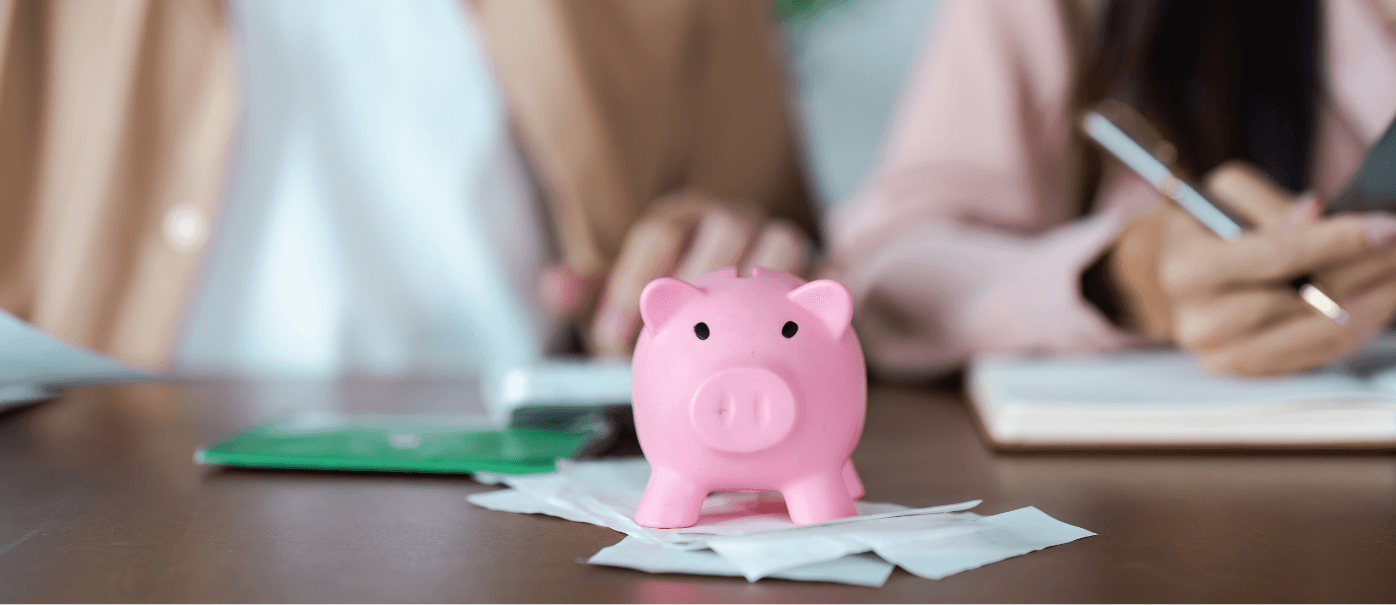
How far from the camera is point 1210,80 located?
3.64 feet

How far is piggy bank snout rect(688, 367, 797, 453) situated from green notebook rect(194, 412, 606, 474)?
146 millimetres

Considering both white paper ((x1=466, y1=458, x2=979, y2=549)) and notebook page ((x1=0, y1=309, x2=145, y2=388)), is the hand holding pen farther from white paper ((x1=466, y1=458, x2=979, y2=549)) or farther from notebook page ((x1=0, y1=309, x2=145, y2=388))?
notebook page ((x1=0, y1=309, x2=145, y2=388))

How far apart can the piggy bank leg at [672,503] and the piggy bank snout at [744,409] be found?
2cm

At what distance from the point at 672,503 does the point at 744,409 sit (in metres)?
0.05

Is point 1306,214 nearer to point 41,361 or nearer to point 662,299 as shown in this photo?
point 662,299

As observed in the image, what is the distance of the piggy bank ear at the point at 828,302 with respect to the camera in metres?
0.36

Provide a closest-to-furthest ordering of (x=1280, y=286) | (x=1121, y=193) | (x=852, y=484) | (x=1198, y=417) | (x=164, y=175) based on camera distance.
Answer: (x=852, y=484) < (x=1198, y=417) < (x=1280, y=286) < (x=164, y=175) < (x=1121, y=193)

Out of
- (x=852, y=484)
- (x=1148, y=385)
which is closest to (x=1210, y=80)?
(x=1148, y=385)

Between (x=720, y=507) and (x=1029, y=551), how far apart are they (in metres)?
0.14

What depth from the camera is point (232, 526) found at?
0.38 metres

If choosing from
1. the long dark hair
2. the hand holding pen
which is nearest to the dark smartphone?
the hand holding pen

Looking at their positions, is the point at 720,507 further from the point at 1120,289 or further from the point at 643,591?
the point at 1120,289

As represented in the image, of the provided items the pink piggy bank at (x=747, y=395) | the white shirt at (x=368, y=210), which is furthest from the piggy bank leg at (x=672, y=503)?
the white shirt at (x=368, y=210)

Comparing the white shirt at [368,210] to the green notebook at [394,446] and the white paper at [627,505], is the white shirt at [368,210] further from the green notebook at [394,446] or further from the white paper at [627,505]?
the white paper at [627,505]
